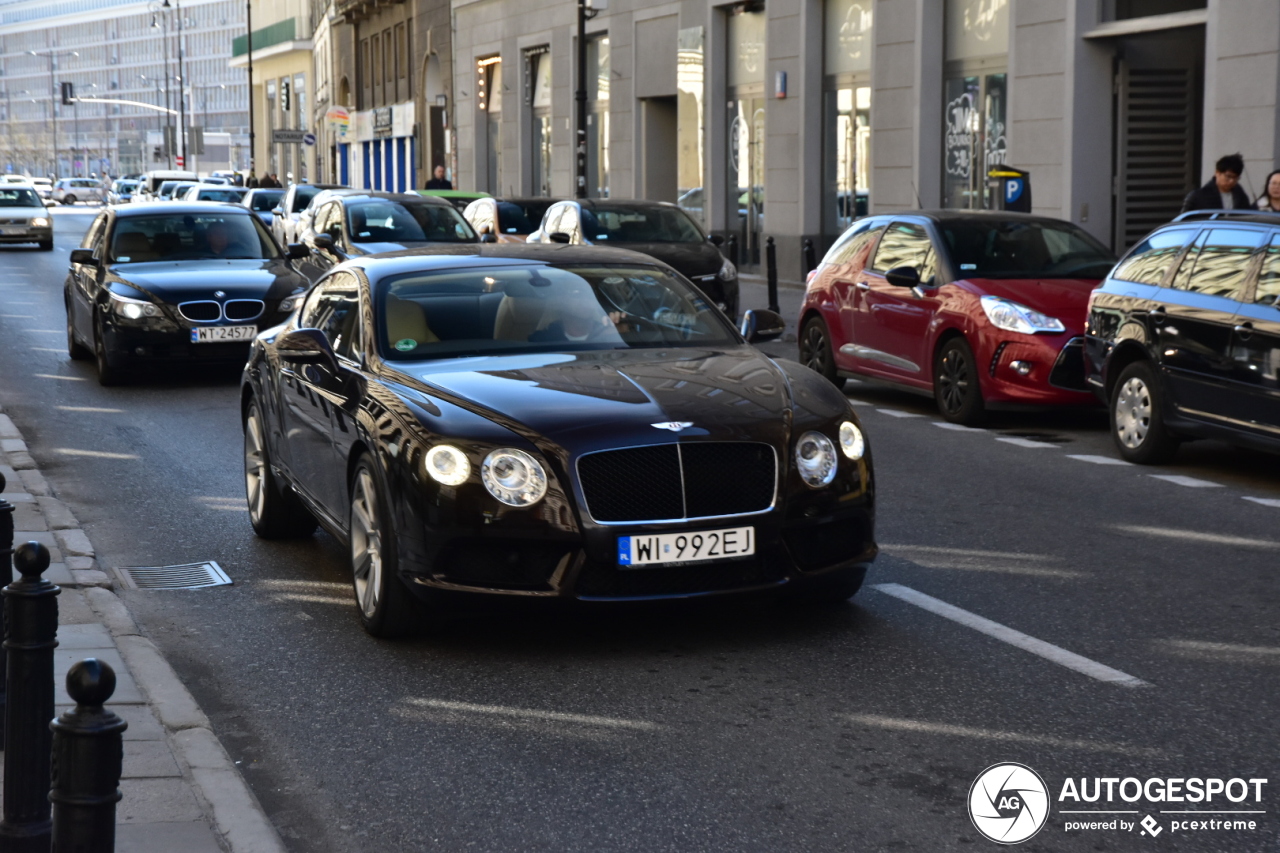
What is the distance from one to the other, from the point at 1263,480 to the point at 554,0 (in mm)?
32185

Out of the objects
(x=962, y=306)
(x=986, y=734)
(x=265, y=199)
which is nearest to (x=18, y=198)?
(x=265, y=199)

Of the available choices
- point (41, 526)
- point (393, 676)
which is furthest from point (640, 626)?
point (41, 526)

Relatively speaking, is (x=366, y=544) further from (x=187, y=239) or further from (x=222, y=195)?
(x=222, y=195)

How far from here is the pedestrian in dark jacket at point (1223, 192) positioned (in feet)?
50.1

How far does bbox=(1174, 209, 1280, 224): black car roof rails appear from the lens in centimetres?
1022

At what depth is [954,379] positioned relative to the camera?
1297 centimetres

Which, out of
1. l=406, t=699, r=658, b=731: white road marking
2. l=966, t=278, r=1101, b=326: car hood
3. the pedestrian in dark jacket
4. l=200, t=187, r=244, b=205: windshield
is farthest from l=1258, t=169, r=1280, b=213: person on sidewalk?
l=200, t=187, r=244, b=205: windshield

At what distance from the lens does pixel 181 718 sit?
5270 mm

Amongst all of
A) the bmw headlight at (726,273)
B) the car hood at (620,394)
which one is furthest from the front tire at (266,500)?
the bmw headlight at (726,273)

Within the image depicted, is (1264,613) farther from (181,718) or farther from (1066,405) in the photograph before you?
(1066,405)

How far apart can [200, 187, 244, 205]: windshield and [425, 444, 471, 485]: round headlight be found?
38304 millimetres

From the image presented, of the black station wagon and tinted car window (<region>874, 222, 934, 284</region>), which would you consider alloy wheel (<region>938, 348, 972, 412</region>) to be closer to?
tinted car window (<region>874, 222, 934, 284</region>)

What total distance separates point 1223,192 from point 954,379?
4.15 meters

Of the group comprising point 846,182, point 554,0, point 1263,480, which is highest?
point 554,0
